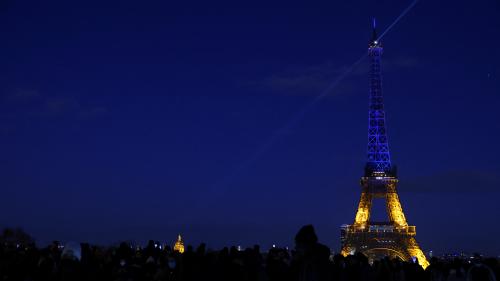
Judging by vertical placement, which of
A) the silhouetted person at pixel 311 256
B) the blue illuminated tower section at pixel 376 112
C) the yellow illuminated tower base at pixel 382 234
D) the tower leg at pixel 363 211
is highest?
the blue illuminated tower section at pixel 376 112

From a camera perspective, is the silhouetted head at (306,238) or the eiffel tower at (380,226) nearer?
the silhouetted head at (306,238)

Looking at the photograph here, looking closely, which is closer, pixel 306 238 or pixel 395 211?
pixel 306 238

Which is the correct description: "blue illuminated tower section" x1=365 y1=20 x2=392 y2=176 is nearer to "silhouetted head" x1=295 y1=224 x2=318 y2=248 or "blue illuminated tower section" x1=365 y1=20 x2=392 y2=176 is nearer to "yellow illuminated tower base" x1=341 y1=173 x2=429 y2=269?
"yellow illuminated tower base" x1=341 y1=173 x2=429 y2=269

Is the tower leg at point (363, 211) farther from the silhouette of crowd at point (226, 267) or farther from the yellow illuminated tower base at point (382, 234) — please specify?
the silhouette of crowd at point (226, 267)

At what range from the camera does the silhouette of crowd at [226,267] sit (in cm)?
646

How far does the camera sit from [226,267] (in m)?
11.8

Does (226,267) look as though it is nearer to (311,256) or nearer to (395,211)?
(311,256)

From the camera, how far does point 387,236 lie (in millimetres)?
71562

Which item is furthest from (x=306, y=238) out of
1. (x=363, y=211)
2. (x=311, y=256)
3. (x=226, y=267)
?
(x=363, y=211)

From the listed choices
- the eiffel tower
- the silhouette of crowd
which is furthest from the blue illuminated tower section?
the silhouette of crowd

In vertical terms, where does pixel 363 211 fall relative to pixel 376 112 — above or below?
below

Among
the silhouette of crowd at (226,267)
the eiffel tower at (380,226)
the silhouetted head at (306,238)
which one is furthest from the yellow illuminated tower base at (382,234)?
the silhouetted head at (306,238)

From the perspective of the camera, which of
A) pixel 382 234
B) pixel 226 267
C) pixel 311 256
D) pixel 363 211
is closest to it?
pixel 311 256

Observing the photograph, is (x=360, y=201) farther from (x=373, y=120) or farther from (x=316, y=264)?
(x=316, y=264)
